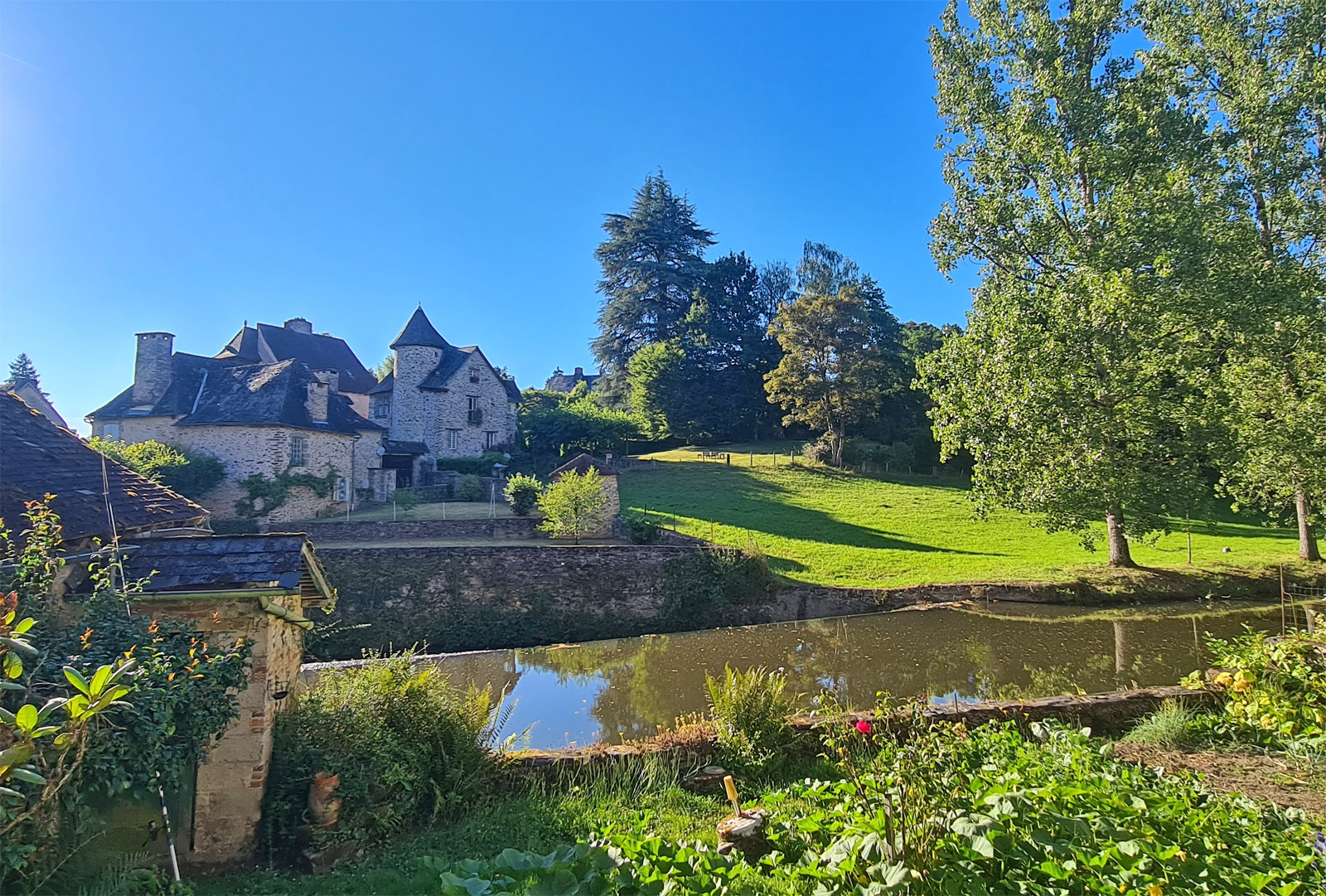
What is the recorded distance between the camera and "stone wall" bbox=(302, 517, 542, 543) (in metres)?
21.2

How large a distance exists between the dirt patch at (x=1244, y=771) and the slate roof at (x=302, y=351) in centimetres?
3488

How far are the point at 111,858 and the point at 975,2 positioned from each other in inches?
973

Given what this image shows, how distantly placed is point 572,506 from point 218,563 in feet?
50.5

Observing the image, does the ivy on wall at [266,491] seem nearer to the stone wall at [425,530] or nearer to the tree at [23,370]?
the stone wall at [425,530]

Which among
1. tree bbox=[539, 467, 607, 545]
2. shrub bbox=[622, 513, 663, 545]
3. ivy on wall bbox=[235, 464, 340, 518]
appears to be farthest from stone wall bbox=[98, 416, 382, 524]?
shrub bbox=[622, 513, 663, 545]

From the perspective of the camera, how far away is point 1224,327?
15484mm

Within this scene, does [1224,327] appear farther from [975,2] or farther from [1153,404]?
[975,2]

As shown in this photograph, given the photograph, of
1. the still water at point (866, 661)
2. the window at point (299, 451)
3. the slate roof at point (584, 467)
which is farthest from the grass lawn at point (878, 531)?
the window at point (299, 451)

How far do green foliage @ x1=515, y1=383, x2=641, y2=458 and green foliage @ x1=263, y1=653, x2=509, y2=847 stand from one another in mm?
32064

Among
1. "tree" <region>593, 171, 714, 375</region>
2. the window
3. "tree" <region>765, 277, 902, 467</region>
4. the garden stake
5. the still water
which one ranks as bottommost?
the still water

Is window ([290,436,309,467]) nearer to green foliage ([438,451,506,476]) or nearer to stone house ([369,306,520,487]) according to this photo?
stone house ([369,306,520,487])

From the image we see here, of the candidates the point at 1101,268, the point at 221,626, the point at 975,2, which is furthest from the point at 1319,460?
the point at 221,626

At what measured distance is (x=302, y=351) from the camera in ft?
120

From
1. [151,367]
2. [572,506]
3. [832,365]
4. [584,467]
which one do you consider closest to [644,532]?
[572,506]
